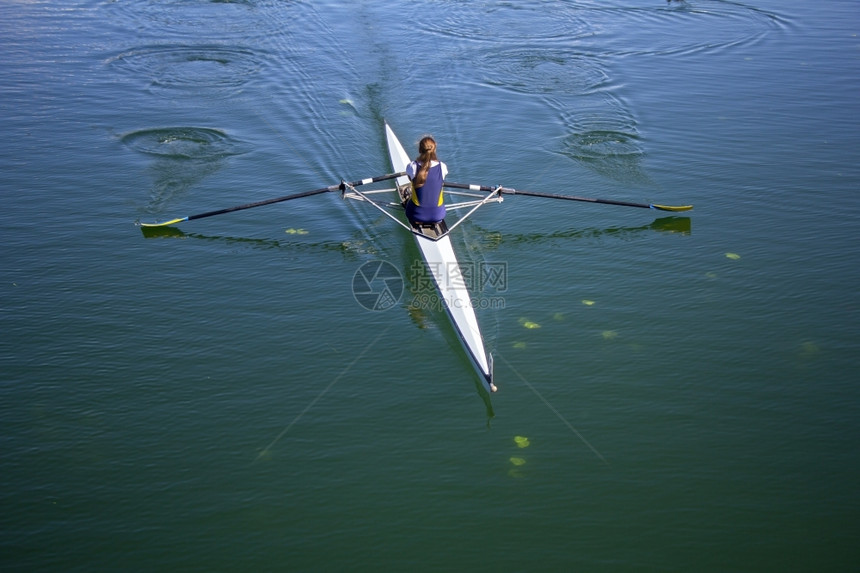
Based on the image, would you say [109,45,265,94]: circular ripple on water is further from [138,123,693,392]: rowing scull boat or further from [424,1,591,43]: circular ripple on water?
[138,123,693,392]: rowing scull boat

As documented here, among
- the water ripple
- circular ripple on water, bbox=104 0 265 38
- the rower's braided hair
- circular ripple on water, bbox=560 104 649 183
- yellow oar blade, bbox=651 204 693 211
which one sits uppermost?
circular ripple on water, bbox=104 0 265 38

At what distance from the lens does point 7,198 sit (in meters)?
10.7

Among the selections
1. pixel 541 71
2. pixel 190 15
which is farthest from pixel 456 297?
pixel 190 15

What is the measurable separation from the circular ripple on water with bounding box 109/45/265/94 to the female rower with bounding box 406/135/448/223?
6827 mm

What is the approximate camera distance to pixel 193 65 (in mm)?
15438

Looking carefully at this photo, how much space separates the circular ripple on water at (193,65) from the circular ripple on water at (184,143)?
205 centimetres

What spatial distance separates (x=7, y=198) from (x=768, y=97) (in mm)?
13497

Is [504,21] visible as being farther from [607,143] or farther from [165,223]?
[165,223]

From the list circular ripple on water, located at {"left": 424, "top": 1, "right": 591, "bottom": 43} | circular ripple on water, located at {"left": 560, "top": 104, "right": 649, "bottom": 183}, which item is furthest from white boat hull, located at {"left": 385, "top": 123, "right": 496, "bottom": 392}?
circular ripple on water, located at {"left": 424, "top": 1, "right": 591, "bottom": 43}

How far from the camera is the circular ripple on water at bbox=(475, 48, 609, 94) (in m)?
14.7

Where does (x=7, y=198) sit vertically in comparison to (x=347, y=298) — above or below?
above

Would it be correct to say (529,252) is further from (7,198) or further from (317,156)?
(7,198)

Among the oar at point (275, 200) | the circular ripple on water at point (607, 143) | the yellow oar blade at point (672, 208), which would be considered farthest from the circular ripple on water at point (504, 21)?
the oar at point (275, 200)

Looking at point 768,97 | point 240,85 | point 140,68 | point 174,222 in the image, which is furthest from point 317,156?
point 768,97
